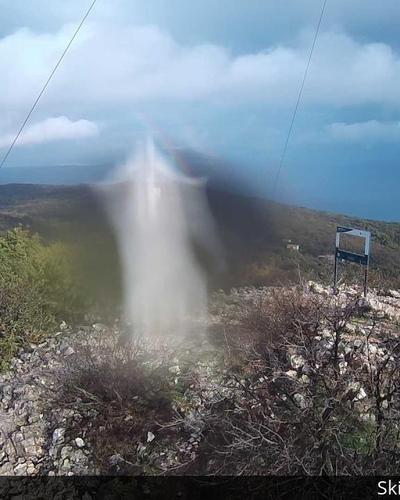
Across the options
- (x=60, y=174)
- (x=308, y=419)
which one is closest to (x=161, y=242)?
(x=60, y=174)

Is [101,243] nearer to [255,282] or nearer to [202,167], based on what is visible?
[202,167]

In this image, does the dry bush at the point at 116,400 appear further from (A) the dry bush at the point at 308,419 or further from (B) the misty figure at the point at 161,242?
(B) the misty figure at the point at 161,242

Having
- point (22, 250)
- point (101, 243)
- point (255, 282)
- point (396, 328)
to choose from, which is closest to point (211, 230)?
point (101, 243)

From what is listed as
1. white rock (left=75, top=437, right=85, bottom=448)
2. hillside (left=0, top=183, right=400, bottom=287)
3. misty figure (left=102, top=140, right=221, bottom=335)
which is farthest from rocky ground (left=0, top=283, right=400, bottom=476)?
hillside (left=0, top=183, right=400, bottom=287)

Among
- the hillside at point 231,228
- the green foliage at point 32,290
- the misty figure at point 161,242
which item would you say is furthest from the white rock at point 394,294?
the green foliage at point 32,290

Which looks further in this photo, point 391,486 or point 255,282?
point 255,282

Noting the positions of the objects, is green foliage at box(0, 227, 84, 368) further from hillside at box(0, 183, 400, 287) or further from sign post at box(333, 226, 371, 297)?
sign post at box(333, 226, 371, 297)

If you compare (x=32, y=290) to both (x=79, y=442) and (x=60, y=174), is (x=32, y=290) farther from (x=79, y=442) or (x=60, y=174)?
(x=79, y=442)
